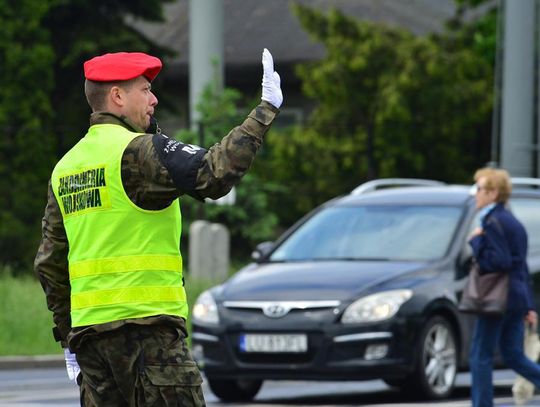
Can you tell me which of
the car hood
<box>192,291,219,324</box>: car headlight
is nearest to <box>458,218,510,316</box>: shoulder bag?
the car hood

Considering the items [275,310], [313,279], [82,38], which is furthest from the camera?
[82,38]

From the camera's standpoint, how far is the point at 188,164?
5316mm

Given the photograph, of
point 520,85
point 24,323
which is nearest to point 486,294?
point 24,323

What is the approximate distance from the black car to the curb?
4008mm

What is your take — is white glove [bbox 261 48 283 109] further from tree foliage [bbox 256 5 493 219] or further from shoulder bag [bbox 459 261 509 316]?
tree foliage [bbox 256 5 493 219]

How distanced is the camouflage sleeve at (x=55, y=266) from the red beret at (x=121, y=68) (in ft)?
1.47

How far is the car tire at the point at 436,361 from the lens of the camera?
11984 mm

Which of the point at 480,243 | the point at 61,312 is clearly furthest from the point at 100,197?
the point at 480,243

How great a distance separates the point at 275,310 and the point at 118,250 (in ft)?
21.2

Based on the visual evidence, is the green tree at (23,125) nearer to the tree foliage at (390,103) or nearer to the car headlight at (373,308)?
the tree foliage at (390,103)

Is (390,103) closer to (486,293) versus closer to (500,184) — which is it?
(500,184)

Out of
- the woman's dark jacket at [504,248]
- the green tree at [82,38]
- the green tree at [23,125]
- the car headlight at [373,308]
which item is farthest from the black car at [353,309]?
the green tree at [82,38]

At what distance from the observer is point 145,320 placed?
5434 millimetres

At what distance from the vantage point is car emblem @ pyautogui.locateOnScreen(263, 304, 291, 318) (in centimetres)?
1184
